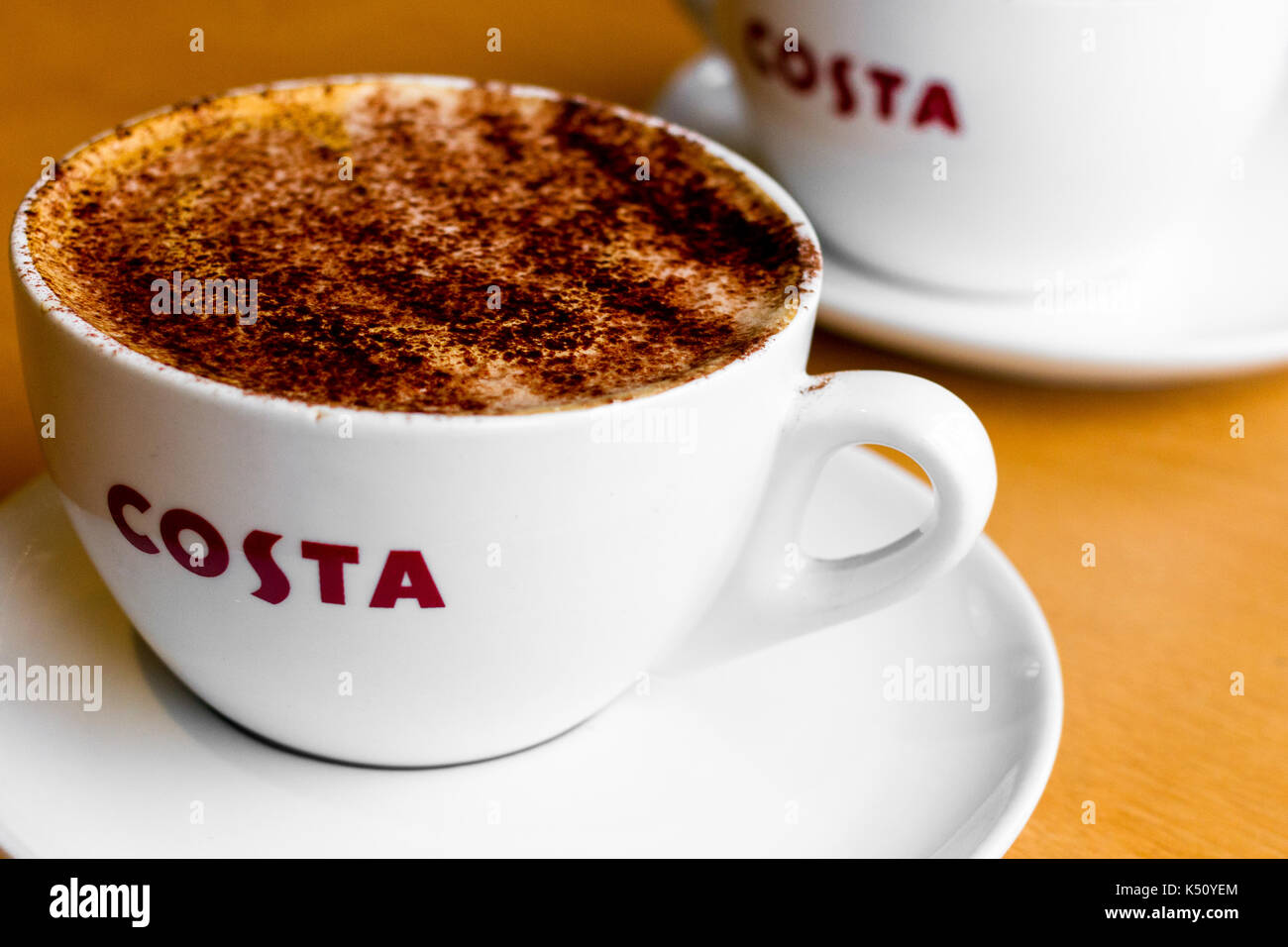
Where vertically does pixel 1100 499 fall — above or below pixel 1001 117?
below

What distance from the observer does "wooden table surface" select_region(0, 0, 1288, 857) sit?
80cm

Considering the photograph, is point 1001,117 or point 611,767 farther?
point 1001,117

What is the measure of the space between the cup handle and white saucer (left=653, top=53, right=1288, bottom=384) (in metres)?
0.38

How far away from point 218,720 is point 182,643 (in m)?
0.07

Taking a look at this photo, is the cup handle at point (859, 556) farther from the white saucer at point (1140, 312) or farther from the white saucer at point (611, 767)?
the white saucer at point (1140, 312)

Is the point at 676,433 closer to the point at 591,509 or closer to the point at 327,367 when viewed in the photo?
the point at 591,509

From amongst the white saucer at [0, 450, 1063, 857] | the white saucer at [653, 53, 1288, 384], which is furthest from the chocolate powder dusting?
the white saucer at [653, 53, 1288, 384]

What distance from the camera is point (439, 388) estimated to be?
2.05 feet

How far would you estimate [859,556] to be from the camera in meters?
0.76

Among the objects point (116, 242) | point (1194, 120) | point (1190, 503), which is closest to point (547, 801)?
point (116, 242)

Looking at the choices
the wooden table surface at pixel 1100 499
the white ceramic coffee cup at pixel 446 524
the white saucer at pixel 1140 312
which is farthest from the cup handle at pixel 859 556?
the white saucer at pixel 1140 312

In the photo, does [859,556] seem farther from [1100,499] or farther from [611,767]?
[1100,499]

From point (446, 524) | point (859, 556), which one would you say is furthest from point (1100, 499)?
point (446, 524)

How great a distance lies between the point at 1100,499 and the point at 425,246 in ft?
1.86
